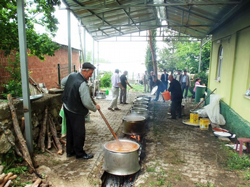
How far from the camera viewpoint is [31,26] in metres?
5.00

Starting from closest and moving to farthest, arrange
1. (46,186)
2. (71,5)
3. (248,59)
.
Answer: (46,186) → (248,59) → (71,5)

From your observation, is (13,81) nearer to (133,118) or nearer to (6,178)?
(6,178)

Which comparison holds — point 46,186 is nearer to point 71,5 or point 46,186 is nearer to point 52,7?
point 52,7

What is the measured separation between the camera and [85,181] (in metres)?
3.68

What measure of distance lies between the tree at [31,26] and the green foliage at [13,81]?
38cm

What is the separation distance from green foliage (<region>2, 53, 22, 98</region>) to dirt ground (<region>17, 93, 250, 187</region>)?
1.48m

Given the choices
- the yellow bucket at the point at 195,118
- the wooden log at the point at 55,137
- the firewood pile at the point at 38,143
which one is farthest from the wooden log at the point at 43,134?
the yellow bucket at the point at 195,118

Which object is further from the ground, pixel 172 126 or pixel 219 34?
pixel 219 34

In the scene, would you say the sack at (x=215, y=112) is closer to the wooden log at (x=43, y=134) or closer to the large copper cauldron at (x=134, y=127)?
the large copper cauldron at (x=134, y=127)

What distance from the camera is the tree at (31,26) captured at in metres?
4.31

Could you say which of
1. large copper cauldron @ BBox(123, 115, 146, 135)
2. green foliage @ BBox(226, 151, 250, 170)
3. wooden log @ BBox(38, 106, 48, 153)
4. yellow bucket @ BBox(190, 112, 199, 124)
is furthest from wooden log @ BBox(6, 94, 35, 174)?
yellow bucket @ BBox(190, 112, 199, 124)

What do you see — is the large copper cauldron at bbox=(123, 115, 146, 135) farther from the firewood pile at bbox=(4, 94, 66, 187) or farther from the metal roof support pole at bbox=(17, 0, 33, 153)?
the metal roof support pole at bbox=(17, 0, 33, 153)

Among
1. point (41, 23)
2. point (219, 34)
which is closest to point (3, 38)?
point (41, 23)

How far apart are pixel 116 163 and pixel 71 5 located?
5731 millimetres
